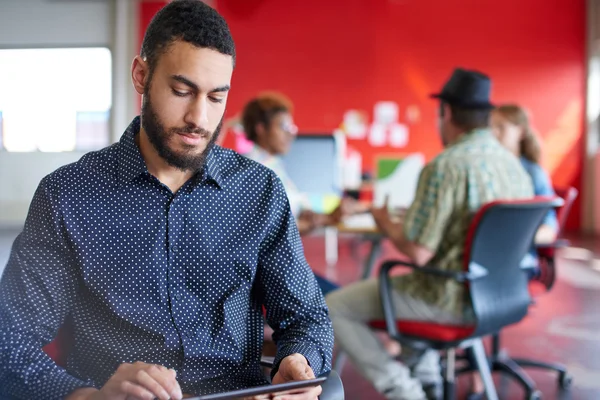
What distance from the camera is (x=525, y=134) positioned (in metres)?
3.77

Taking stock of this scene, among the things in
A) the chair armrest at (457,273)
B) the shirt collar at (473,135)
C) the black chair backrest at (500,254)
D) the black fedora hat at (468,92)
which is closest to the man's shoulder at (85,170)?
the chair armrest at (457,273)

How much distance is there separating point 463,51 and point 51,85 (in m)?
7.76

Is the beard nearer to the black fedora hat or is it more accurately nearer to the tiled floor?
the tiled floor

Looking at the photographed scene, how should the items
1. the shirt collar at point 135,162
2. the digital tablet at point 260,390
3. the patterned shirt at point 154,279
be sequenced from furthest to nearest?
the shirt collar at point 135,162 → the patterned shirt at point 154,279 → the digital tablet at point 260,390

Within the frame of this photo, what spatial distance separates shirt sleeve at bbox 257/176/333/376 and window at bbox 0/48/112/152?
1.22m

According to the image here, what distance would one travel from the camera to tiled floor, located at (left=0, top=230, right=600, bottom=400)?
A: 10.6 feet

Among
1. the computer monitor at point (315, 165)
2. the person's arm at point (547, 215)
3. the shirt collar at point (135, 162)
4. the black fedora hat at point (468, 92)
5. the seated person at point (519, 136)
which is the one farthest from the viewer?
the computer monitor at point (315, 165)

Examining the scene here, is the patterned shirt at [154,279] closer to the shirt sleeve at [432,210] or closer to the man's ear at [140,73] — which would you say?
the man's ear at [140,73]

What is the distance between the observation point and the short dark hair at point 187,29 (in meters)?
1.23

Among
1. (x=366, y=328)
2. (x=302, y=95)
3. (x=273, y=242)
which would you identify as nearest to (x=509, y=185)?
(x=366, y=328)

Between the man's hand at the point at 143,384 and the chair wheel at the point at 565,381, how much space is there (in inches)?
109

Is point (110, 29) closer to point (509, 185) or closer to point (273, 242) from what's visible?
point (509, 185)

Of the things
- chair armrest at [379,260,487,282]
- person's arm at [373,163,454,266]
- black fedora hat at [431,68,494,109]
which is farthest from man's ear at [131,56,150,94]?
black fedora hat at [431,68,494,109]

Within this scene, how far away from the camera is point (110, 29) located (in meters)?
3.48
